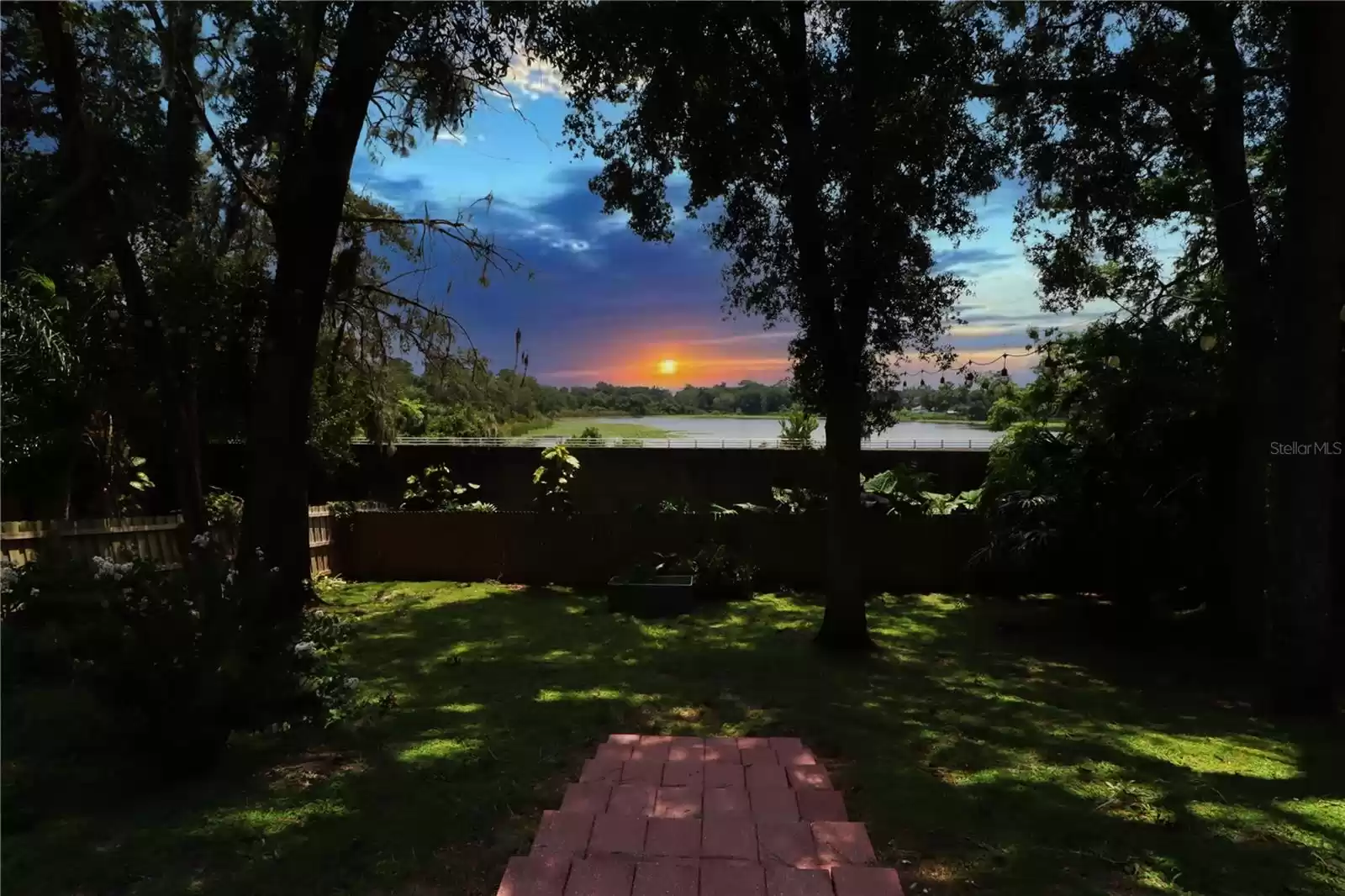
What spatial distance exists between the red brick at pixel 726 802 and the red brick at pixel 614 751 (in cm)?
76

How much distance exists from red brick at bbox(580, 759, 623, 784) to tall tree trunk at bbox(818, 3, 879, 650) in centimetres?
392

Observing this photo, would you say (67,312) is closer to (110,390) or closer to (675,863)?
(110,390)

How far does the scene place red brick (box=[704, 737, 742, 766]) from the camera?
470 centimetres

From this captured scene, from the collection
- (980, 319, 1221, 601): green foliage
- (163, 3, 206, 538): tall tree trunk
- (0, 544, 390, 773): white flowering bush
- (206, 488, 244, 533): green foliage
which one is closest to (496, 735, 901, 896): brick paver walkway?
(0, 544, 390, 773): white flowering bush

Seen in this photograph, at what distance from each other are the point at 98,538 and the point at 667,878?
7.44 m

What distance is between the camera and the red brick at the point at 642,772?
4.31 meters

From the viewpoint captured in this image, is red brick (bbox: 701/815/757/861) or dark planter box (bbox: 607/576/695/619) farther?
dark planter box (bbox: 607/576/695/619)

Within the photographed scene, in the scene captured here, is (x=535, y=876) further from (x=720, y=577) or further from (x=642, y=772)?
(x=720, y=577)

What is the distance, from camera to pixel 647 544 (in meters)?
12.5

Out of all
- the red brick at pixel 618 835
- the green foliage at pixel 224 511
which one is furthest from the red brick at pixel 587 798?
the green foliage at pixel 224 511

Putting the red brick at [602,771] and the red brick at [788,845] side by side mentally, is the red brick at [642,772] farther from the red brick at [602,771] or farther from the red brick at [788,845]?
the red brick at [788,845]

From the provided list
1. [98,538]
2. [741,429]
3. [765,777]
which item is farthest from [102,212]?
[741,429]

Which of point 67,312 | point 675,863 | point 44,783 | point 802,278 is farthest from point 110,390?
point 675,863

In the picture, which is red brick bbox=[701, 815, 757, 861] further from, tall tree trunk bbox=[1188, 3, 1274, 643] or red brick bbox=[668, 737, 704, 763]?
tall tree trunk bbox=[1188, 3, 1274, 643]
